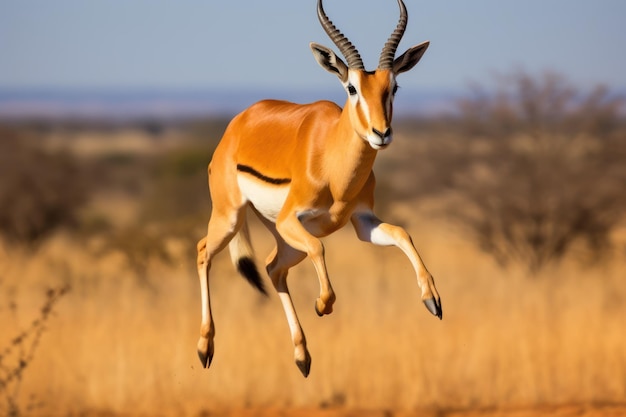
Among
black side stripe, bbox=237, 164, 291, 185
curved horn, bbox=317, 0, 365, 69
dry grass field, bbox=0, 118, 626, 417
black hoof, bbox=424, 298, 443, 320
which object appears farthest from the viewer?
dry grass field, bbox=0, 118, 626, 417

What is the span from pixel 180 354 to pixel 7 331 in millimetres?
2642

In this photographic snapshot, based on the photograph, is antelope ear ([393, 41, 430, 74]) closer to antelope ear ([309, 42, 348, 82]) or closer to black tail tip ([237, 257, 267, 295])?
antelope ear ([309, 42, 348, 82])

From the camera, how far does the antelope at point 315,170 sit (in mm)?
6727

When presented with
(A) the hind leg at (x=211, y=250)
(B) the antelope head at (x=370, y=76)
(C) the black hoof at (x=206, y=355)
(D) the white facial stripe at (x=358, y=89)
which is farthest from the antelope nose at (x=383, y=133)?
(C) the black hoof at (x=206, y=355)

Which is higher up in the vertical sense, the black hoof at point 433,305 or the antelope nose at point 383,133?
the antelope nose at point 383,133

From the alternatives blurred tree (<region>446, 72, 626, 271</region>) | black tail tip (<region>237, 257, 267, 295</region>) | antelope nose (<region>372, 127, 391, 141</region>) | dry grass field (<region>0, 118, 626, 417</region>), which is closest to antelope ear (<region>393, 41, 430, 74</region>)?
antelope nose (<region>372, 127, 391, 141</region>)

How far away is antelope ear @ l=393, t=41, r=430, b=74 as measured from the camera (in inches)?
274

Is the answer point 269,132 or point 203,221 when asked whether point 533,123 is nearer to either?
point 203,221

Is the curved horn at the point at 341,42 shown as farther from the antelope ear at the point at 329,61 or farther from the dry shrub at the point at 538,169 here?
the dry shrub at the point at 538,169

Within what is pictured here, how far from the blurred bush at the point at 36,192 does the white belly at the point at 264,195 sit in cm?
2101

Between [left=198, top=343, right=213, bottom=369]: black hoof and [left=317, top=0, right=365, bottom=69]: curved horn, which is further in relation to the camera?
[left=198, top=343, right=213, bottom=369]: black hoof

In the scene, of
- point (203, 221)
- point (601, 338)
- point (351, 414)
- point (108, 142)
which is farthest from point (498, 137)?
point (108, 142)

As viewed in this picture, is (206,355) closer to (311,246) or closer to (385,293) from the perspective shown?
(311,246)

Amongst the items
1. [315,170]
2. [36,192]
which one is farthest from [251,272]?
[36,192]
